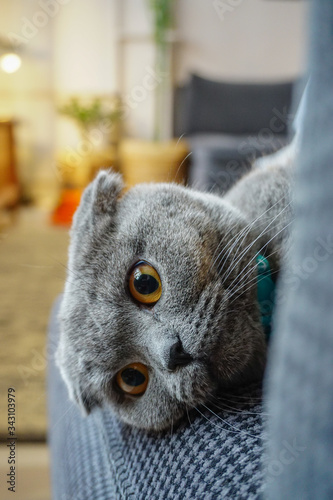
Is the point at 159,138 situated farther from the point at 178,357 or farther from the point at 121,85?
the point at 178,357

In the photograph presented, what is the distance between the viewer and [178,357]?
2.19 ft

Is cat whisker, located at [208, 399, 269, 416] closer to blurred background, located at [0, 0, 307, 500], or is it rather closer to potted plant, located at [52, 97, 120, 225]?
blurred background, located at [0, 0, 307, 500]

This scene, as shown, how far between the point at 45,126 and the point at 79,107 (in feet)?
2.97

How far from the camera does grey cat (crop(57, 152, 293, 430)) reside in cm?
68

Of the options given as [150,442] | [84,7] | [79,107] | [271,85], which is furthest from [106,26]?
[150,442]

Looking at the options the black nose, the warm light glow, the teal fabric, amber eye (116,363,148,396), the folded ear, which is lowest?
amber eye (116,363,148,396)

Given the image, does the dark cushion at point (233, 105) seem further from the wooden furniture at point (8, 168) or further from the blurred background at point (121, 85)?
the wooden furniture at point (8, 168)

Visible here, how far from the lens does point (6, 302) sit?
3.01 meters

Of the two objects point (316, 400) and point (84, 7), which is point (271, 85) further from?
point (316, 400)

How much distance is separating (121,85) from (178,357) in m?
5.61

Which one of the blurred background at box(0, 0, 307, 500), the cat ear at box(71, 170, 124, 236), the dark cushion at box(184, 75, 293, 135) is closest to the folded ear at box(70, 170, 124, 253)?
the cat ear at box(71, 170, 124, 236)

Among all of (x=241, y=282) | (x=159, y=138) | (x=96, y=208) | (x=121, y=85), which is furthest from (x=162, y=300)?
(x=121, y=85)

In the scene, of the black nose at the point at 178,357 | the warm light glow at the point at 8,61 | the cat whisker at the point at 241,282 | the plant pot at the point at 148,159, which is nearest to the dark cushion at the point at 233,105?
the plant pot at the point at 148,159

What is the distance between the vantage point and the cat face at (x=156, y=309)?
0.68 meters
